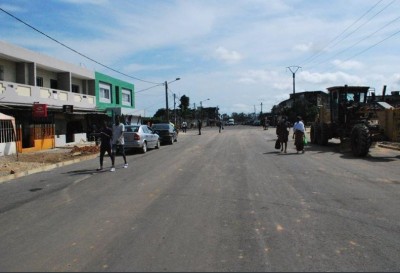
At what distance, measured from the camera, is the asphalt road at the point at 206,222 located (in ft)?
18.1

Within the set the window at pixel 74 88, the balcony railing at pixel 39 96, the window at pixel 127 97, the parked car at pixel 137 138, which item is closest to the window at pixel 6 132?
the balcony railing at pixel 39 96

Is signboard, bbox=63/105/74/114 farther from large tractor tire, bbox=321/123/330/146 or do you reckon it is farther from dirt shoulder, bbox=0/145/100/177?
large tractor tire, bbox=321/123/330/146

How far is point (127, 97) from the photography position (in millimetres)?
54062

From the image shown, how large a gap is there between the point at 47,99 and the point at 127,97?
77.4 feet

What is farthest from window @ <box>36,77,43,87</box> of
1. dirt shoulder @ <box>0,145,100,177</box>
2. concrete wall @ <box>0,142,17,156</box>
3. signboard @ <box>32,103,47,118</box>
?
dirt shoulder @ <box>0,145,100,177</box>

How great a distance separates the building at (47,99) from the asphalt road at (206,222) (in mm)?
13641

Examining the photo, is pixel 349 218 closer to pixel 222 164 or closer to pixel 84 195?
pixel 84 195

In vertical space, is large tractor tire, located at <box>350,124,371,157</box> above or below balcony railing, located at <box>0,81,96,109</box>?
below

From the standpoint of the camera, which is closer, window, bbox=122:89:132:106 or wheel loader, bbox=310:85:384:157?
wheel loader, bbox=310:85:384:157

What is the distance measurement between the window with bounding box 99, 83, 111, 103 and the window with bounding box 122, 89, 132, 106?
5453 millimetres

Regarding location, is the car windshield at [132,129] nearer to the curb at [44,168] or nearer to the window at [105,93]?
the curb at [44,168]

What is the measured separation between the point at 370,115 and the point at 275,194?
13.4m

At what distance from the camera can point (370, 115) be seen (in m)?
21.6

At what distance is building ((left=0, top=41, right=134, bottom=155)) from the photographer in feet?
86.5
